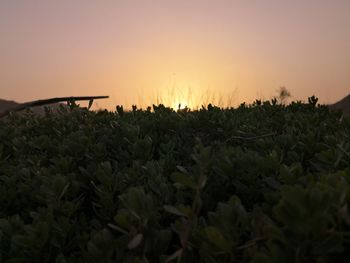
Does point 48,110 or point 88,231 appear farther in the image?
point 48,110

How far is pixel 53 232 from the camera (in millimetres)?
1774

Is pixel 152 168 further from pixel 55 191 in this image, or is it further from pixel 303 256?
pixel 303 256

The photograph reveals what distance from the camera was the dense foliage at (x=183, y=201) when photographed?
1.11 m

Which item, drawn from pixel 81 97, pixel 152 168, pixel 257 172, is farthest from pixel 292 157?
pixel 81 97

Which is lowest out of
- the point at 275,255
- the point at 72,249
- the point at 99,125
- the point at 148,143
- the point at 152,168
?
the point at 72,249

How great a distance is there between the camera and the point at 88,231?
2031 millimetres

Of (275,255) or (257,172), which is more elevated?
(257,172)

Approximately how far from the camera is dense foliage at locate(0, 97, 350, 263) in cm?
111

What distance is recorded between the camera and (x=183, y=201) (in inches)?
70.5

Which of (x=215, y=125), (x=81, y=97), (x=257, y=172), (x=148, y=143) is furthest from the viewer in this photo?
(x=81, y=97)

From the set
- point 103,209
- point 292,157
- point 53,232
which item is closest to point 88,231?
point 103,209

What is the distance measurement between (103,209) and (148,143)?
744mm

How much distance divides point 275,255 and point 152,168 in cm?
106

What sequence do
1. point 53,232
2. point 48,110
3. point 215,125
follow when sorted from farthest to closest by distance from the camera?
point 48,110
point 215,125
point 53,232
